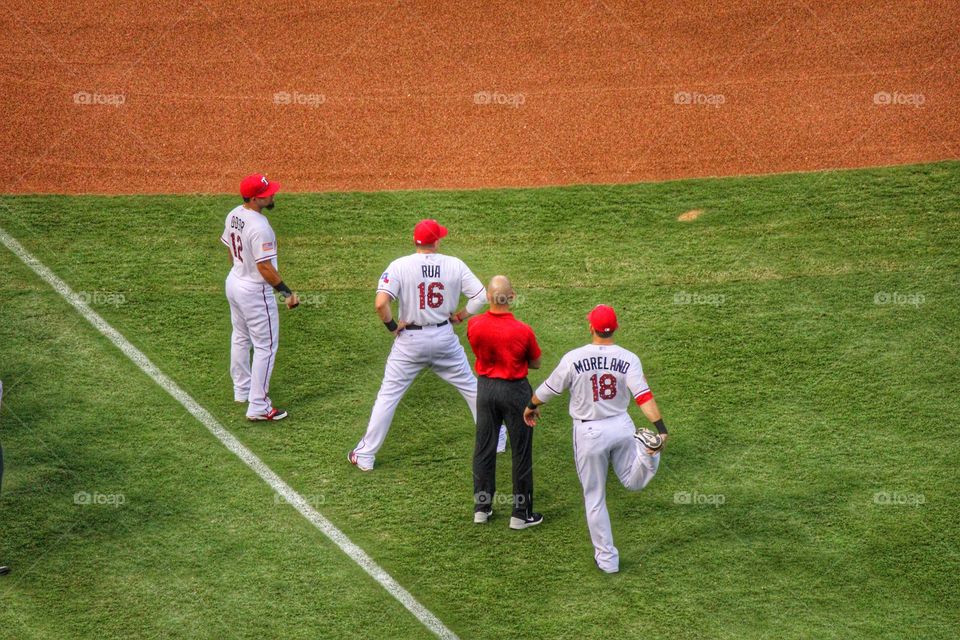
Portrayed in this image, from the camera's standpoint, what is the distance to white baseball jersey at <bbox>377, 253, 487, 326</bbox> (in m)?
8.31

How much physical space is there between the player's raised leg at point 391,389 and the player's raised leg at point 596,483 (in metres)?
1.59

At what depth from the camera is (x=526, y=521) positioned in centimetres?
816

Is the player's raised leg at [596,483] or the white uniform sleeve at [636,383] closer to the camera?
the white uniform sleeve at [636,383]

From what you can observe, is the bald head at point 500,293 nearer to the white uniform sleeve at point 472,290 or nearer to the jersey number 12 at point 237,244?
the white uniform sleeve at point 472,290

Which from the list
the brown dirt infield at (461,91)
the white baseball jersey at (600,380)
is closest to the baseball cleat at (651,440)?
the white baseball jersey at (600,380)

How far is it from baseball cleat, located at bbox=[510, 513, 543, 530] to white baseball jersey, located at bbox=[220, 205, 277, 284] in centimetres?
285

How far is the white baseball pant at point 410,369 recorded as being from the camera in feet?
27.8

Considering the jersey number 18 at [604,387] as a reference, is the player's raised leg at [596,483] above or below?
below
